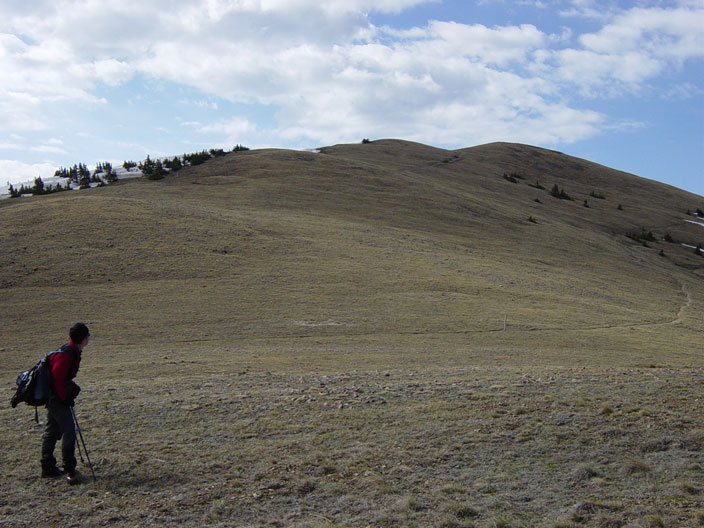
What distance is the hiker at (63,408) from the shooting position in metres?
8.19

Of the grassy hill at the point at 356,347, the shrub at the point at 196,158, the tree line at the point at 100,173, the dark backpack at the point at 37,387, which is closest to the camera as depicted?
the grassy hill at the point at 356,347

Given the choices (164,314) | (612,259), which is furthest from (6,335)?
(612,259)

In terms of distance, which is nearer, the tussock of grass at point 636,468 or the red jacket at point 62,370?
the tussock of grass at point 636,468

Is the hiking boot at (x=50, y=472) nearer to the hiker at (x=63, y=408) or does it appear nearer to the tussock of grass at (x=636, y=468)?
the hiker at (x=63, y=408)

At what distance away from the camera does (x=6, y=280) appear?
29.8 meters

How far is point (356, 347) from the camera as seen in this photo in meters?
21.8

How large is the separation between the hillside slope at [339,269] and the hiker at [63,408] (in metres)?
13.7

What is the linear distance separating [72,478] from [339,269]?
26508 mm

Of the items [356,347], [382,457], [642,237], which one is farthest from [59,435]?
[642,237]

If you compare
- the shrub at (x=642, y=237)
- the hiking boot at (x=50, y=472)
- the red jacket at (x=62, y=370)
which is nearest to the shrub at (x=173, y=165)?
the shrub at (x=642, y=237)

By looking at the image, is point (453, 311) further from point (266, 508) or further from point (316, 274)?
point (266, 508)

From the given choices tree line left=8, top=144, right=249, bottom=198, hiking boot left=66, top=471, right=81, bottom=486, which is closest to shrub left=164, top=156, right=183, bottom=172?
tree line left=8, top=144, right=249, bottom=198

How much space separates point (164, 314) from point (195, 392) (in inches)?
550

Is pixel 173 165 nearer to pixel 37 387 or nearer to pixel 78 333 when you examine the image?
pixel 78 333
